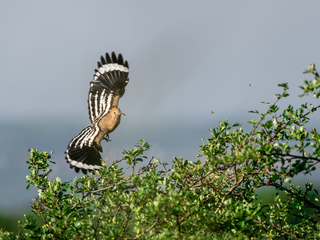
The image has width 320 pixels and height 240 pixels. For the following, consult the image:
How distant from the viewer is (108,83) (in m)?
6.30

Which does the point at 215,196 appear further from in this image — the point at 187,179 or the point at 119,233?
the point at 119,233

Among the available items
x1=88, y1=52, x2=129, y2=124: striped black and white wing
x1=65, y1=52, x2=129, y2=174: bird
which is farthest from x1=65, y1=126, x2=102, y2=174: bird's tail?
x1=88, y1=52, x2=129, y2=124: striped black and white wing

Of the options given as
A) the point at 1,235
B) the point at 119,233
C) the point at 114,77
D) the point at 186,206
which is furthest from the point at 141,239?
the point at 114,77

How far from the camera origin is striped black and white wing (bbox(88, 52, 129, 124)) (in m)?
6.13

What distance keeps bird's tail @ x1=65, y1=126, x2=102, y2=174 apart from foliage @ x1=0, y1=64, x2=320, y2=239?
59 cm

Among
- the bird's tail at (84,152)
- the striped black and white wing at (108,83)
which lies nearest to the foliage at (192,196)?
the bird's tail at (84,152)

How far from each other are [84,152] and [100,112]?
0.99 metres

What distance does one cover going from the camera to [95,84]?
→ 6.48m

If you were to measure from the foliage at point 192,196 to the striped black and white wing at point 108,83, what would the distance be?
1.69 m

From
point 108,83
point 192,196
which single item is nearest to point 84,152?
point 108,83

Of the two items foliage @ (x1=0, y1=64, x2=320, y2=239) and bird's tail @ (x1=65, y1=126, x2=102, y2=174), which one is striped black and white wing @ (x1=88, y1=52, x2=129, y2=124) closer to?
bird's tail @ (x1=65, y1=126, x2=102, y2=174)

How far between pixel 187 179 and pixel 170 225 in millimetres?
1101

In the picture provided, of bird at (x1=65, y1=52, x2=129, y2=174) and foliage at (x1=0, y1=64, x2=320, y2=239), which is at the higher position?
bird at (x1=65, y1=52, x2=129, y2=174)

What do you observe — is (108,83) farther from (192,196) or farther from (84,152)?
(192,196)
